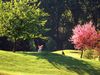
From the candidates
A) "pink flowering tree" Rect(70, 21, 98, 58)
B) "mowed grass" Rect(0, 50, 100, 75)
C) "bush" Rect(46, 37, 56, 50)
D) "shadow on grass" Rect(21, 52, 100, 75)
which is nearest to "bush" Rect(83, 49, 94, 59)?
"pink flowering tree" Rect(70, 21, 98, 58)

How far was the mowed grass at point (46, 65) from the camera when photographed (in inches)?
1337

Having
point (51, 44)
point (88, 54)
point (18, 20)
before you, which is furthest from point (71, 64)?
point (51, 44)

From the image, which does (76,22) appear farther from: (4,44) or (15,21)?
(15,21)

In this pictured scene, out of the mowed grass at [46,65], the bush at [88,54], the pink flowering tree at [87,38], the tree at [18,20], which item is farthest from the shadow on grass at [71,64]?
the bush at [88,54]

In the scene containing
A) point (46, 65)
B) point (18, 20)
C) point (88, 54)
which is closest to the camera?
point (46, 65)

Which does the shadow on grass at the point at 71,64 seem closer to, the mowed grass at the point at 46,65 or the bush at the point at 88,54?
the mowed grass at the point at 46,65

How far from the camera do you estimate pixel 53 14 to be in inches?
3743

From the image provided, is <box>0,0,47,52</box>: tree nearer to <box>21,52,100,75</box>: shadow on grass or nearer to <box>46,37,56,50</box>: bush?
<box>21,52,100,75</box>: shadow on grass

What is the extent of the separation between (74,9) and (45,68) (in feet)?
191

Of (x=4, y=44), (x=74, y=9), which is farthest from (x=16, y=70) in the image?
(x=74, y=9)

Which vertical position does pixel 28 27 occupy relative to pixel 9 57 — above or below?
above

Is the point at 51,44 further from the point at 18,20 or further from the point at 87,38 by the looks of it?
the point at 18,20

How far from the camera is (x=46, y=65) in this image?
120 feet

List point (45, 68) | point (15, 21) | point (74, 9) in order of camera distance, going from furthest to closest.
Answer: point (74, 9)
point (15, 21)
point (45, 68)
